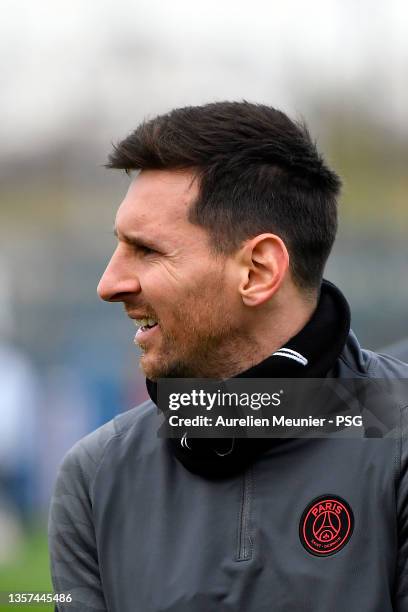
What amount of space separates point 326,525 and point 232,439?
1.04 ft

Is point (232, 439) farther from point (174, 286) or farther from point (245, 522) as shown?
point (174, 286)

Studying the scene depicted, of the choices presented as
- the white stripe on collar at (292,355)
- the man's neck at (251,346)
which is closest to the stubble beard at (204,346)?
the man's neck at (251,346)

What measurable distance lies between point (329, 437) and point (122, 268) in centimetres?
71

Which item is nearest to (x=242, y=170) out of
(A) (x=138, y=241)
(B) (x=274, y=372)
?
(A) (x=138, y=241)

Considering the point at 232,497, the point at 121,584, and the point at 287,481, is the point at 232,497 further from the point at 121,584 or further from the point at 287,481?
the point at 121,584

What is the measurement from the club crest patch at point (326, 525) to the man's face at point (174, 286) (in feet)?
1.53

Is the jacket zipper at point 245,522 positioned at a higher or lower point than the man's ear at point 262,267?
lower

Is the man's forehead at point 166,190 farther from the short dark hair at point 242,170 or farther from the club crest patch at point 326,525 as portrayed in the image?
the club crest patch at point 326,525

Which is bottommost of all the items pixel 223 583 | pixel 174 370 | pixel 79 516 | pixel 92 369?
pixel 223 583

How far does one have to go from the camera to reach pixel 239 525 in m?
2.79

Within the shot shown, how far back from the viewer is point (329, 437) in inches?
113

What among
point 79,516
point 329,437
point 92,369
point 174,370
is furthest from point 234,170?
point 92,369

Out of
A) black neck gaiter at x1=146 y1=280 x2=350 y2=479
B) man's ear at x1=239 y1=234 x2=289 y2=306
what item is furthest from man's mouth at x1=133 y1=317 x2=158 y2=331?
man's ear at x1=239 y1=234 x2=289 y2=306

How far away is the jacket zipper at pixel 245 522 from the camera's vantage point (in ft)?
9.03
